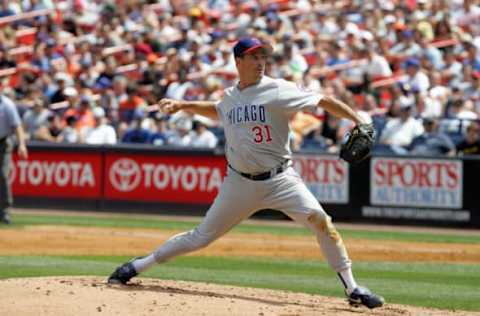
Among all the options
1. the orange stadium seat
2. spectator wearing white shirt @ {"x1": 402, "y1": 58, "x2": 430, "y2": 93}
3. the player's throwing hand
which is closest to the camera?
the player's throwing hand

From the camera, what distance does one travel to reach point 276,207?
28.0 ft

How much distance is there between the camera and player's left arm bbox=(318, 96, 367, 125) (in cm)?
820

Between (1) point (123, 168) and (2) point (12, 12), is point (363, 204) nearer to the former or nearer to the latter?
(1) point (123, 168)

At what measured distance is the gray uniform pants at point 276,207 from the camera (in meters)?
8.41

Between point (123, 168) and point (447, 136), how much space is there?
5.74 metres

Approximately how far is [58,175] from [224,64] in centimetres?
431

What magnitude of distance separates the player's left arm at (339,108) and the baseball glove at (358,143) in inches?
4.9

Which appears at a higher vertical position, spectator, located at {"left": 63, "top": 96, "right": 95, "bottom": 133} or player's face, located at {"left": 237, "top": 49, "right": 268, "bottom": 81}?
player's face, located at {"left": 237, "top": 49, "right": 268, "bottom": 81}

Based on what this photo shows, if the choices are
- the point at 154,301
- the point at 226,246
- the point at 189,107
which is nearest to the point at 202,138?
the point at 226,246

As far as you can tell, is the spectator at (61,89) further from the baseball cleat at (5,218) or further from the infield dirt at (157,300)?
the infield dirt at (157,300)

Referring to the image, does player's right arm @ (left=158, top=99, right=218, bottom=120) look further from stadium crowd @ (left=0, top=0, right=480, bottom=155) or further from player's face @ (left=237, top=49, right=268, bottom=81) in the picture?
stadium crowd @ (left=0, top=0, right=480, bottom=155)

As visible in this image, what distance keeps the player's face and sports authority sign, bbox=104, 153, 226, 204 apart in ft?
35.7

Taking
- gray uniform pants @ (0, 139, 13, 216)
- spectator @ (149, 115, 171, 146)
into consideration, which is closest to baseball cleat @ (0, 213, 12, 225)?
gray uniform pants @ (0, 139, 13, 216)

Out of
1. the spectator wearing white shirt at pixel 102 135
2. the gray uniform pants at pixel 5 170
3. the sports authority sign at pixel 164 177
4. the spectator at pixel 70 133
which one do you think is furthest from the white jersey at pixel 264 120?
the spectator at pixel 70 133
